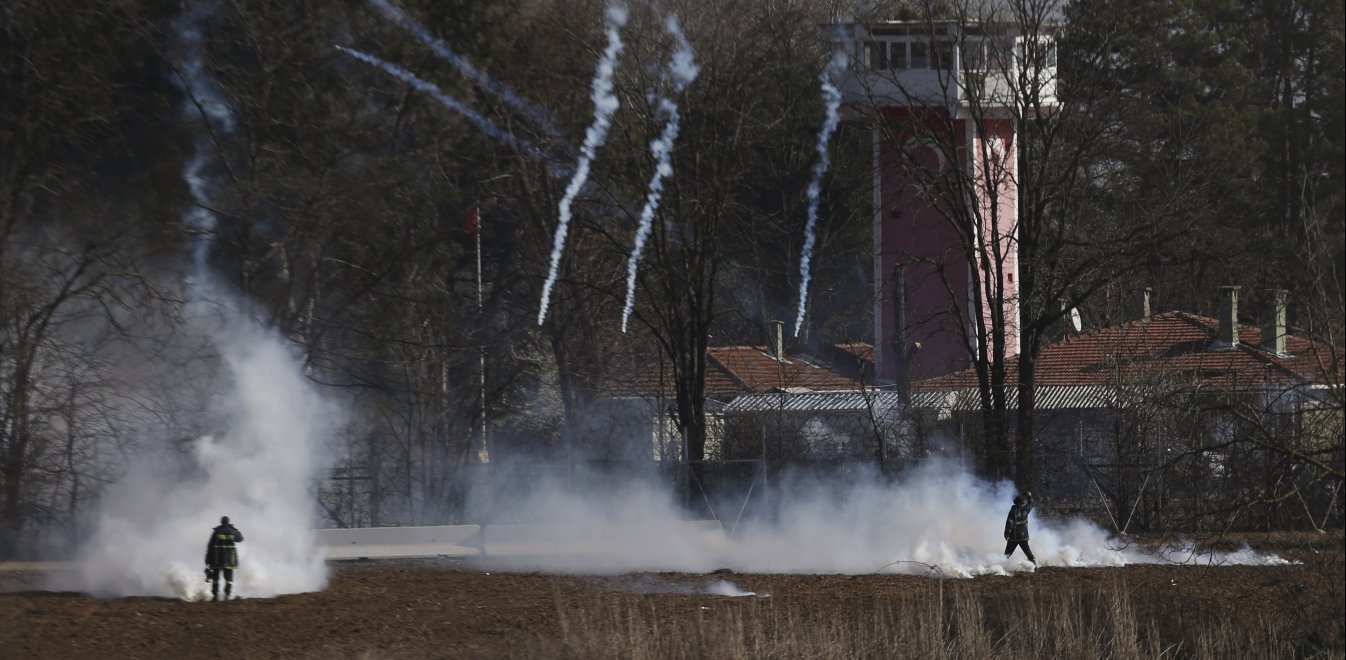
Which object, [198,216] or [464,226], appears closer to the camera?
[198,216]

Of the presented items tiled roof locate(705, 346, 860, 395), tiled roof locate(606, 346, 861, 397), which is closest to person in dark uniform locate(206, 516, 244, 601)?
tiled roof locate(606, 346, 861, 397)

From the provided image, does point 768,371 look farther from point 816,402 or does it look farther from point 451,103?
point 451,103

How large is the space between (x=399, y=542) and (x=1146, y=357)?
19.2 meters

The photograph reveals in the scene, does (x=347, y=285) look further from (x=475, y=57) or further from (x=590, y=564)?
(x=590, y=564)

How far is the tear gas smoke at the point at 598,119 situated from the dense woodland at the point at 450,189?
343 millimetres

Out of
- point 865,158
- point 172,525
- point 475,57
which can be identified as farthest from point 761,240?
point 172,525

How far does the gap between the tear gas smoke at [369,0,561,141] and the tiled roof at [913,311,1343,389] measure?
41.8ft

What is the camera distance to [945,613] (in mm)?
19016

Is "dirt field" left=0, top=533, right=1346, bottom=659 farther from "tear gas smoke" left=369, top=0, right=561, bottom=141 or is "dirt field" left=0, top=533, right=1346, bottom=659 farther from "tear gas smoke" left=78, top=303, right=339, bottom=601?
"tear gas smoke" left=369, top=0, right=561, bottom=141

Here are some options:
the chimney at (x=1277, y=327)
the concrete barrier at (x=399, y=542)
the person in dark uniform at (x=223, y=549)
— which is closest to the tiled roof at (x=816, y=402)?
the concrete barrier at (x=399, y=542)

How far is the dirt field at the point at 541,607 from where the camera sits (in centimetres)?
1572

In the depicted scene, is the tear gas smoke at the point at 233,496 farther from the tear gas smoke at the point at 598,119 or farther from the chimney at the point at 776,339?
the chimney at the point at 776,339

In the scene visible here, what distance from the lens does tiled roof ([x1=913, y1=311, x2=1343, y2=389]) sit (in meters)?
32.4

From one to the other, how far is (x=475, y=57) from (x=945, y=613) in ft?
77.1
